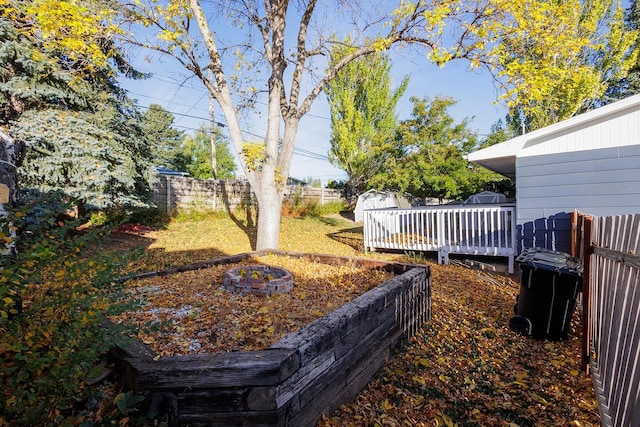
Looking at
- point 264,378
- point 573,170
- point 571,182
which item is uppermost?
point 573,170

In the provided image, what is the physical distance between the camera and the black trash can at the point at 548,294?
3338 millimetres

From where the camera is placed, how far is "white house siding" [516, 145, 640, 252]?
5.42m

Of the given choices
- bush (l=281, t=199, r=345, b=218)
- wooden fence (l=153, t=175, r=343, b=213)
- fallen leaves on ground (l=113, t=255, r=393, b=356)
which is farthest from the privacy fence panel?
bush (l=281, t=199, r=345, b=218)

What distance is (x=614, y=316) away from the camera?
2.14m

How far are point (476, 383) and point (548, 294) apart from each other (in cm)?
150

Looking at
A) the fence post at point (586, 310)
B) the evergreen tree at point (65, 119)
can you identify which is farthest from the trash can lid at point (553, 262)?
the evergreen tree at point (65, 119)

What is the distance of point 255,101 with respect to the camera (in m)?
7.91

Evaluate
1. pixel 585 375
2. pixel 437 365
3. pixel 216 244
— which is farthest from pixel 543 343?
pixel 216 244

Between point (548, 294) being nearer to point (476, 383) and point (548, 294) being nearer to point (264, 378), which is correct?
point (476, 383)

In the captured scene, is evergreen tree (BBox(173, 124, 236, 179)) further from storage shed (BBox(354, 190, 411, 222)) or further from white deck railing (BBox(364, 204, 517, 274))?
white deck railing (BBox(364, 204, 517, 274))

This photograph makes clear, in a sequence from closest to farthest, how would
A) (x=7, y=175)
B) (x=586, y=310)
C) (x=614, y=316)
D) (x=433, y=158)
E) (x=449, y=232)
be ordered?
(x=7, y=175) < (x=614, y=316) < (x=586, y=310) < (x=449, y=232) < (x=433, y=158)

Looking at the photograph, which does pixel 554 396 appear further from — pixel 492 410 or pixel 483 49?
pixel 483 49

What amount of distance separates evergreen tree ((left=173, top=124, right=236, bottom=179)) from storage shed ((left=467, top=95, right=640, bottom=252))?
91.8 ft

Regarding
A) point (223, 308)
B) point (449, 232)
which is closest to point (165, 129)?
point (449, 232)
